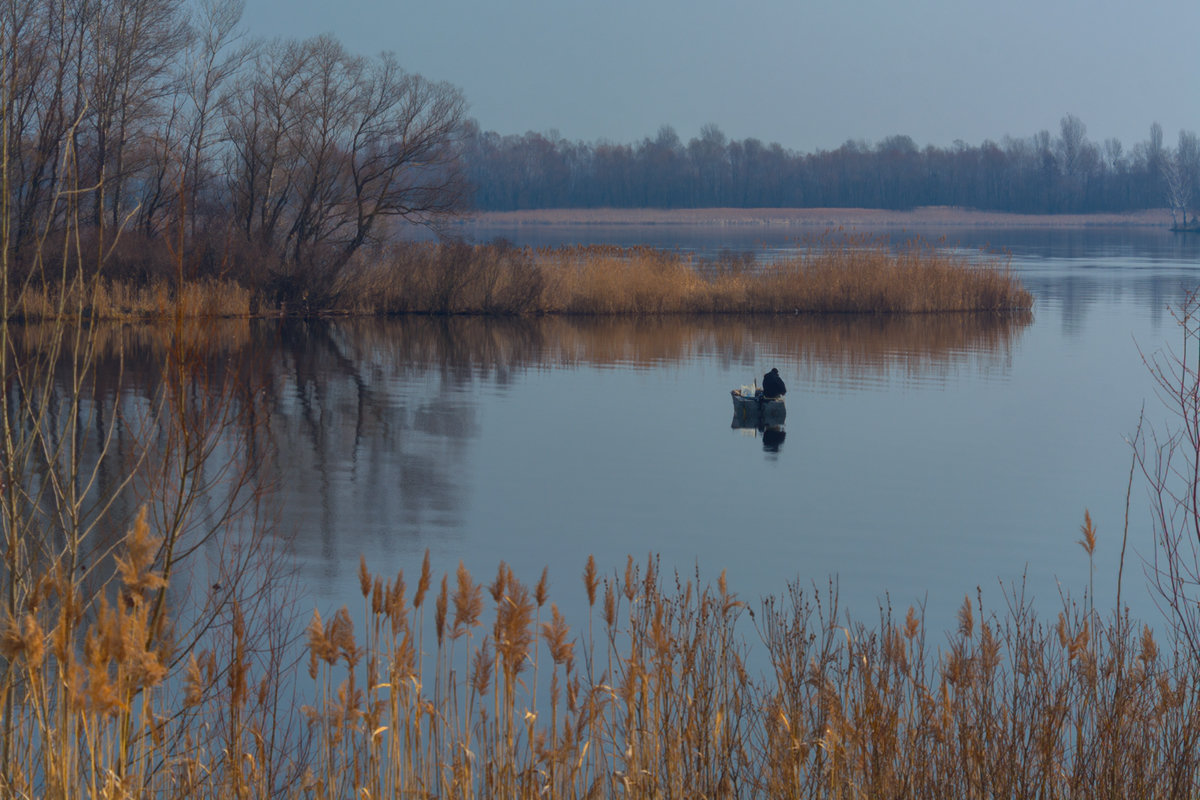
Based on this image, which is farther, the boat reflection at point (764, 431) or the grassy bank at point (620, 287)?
the grassy bank at point (620, 287)

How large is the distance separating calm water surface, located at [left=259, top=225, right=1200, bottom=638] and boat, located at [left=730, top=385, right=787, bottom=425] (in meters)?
0.32

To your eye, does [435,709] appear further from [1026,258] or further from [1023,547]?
[1026,258]

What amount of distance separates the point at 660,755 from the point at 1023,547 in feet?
25.4

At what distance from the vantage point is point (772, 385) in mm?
16984

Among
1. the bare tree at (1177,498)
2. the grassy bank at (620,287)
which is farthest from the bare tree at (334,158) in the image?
the bare tree at (1177,498)

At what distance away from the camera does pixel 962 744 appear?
4168mm

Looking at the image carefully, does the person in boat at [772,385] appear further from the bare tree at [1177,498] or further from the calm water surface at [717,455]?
the bare tree at [1177,498]

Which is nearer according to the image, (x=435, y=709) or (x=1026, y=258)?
(x=435, y=709)

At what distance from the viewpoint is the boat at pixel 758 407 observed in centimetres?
1723

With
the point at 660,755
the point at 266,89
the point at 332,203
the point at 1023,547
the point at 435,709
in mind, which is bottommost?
the point at 1023,547

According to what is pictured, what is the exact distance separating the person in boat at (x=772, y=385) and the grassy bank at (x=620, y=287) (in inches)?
582

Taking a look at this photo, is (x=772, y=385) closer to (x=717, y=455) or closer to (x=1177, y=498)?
(x=717, y=455)

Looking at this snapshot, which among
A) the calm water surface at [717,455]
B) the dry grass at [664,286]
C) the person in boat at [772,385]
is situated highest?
the dry grass at [664,286]

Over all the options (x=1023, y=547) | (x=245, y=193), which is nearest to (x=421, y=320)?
(x=245, y=193)
